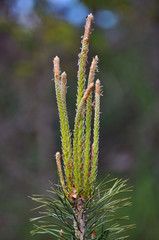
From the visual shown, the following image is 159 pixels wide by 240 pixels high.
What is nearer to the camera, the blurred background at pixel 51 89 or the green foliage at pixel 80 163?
the green foliage at pixel 80 163

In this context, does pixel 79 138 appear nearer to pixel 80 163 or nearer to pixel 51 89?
pixel 80 163

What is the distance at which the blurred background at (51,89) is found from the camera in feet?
16.1

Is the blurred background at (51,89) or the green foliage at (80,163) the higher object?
the blurred background at (51,89)

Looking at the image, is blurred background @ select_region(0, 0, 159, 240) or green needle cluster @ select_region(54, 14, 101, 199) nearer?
green needle cluster @ select_region(54, 14, 101, 199)

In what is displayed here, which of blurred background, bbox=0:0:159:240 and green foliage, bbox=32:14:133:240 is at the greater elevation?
blurred background, bbox=0:0:159:240

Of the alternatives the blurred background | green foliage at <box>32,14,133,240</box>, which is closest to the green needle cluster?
green foliage at <box>32,14,133,240</box>

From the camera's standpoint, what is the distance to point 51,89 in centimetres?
790

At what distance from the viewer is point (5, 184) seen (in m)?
6.36

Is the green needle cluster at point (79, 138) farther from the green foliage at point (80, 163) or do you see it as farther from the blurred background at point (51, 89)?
the blurred background at point (51, 89)

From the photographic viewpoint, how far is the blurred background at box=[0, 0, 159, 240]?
16.1 ft

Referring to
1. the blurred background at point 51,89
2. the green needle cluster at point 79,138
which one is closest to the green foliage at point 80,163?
the green needle cluster at point 79,138

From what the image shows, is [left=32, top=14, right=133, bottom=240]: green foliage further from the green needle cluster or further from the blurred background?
the blurred background

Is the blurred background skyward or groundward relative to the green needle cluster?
skyward

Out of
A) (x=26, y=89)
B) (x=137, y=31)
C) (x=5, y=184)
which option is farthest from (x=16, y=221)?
(x=137, y=31)
